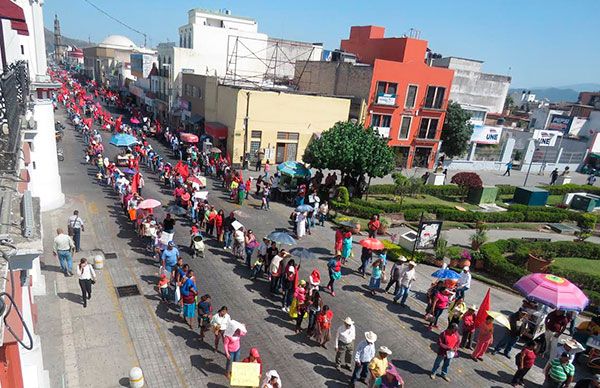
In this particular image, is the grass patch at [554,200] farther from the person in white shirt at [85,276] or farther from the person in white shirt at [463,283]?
the person in white shirt at [85,276]

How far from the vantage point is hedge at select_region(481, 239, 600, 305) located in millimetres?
16047

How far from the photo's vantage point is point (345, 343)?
10461mm

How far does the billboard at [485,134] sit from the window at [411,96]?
10.4 metres

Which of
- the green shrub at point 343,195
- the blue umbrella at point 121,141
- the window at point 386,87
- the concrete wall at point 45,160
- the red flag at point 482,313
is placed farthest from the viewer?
the window at point 386,87

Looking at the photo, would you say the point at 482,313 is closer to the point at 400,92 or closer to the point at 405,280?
the point at 405,280

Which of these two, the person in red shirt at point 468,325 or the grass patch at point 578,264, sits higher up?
the person in red shirt at point 468,325

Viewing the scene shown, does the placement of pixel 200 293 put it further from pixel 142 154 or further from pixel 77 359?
pixel 142 154

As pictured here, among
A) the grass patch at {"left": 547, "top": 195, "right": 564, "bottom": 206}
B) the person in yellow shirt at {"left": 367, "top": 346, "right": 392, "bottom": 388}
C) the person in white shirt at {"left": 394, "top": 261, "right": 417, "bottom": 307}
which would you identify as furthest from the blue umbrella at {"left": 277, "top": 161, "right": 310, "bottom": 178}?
the grass patch at {"left": 547, "top": 195, "right": 564, "bottom": 206}

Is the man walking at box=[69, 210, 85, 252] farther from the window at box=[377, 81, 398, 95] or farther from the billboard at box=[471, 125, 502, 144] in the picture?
the billboard at box=[471, 125, 502, 144]

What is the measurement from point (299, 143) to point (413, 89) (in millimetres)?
12393

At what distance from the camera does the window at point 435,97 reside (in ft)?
127

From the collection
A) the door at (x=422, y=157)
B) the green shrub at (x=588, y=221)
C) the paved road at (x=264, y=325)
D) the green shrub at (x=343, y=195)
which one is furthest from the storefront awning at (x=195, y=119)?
A: the green shrub at (x=588, y=221)

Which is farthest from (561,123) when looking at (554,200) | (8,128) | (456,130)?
(8,128)

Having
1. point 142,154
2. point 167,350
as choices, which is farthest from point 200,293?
point 142,154
